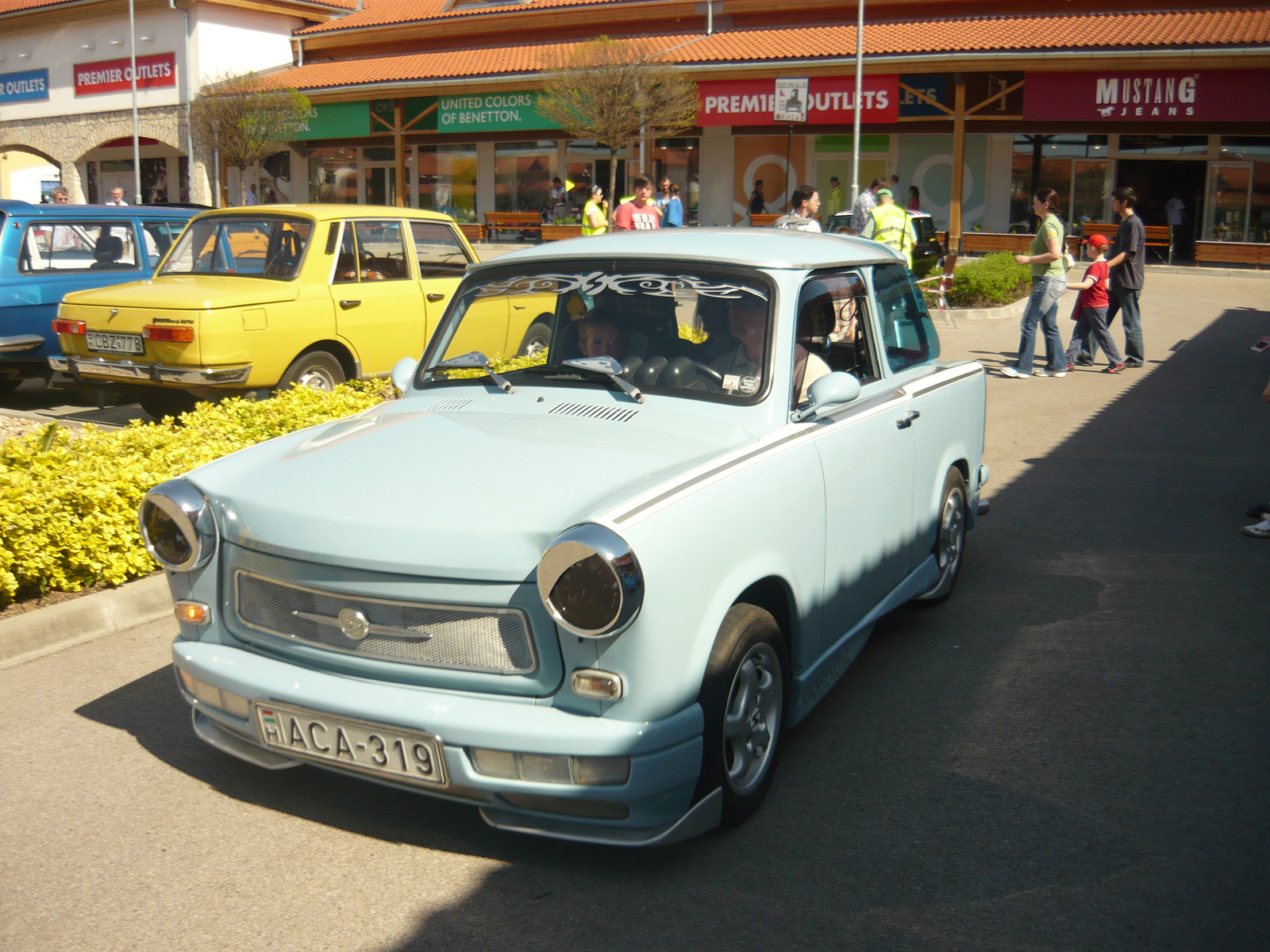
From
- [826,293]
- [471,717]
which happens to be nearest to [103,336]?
[826,293]

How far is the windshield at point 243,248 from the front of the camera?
8.99m

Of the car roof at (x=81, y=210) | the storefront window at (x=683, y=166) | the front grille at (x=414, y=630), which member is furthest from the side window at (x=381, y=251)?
the storefront window at (x=683, y=166)

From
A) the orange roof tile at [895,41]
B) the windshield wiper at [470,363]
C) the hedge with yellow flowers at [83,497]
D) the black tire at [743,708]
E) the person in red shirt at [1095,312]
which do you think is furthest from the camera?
the orange roof tile at [895,41]

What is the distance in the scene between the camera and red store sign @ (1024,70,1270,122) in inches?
1019

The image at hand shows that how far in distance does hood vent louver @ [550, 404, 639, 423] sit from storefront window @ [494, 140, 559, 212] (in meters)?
33.7

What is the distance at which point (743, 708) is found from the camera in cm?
338

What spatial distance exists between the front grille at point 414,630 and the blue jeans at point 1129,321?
11640 millimetres

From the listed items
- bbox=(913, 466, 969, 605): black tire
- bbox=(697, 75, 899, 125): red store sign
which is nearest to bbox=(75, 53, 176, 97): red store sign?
bbox=(697, 75, 899, 125): red store sign

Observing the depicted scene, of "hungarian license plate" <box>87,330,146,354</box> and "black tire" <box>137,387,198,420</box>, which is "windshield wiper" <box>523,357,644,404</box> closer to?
"hungarian license plate" <box>87,330,146,354</box>

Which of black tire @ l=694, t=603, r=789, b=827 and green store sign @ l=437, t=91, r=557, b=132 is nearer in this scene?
black tire @ l=694, t=603, r=789, b=827

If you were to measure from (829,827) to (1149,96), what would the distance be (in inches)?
1085

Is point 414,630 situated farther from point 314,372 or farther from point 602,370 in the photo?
point 314,372

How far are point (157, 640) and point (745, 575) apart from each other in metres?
2.98

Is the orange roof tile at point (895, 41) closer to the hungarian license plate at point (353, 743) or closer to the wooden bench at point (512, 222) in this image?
the wooden bench at point (512, 222)
